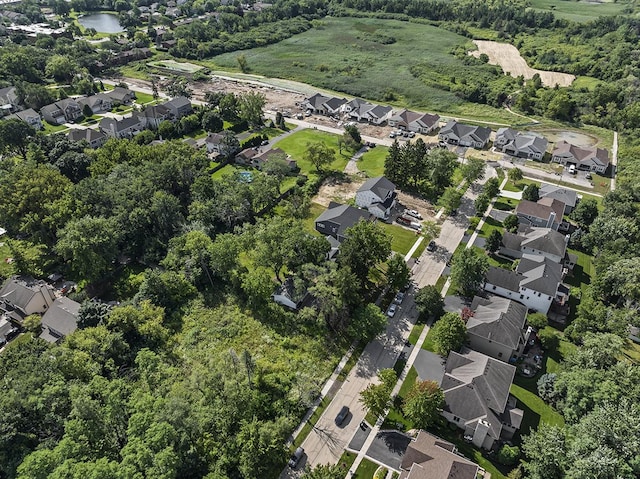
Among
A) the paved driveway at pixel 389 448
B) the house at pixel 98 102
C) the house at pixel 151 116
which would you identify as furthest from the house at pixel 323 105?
the paved driveway at pixel 389 448

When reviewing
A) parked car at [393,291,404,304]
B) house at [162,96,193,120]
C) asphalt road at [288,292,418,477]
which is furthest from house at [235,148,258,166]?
asphalt road at [288,292,418,477]

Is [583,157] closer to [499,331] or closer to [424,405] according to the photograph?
[499,331]

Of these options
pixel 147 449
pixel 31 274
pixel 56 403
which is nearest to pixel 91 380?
pixel 56 403

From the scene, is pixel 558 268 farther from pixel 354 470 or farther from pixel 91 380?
pixel 91 380

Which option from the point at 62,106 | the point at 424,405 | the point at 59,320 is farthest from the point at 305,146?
the point at 424,405

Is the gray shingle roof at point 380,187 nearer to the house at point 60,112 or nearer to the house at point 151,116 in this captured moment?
the house at point 151,116

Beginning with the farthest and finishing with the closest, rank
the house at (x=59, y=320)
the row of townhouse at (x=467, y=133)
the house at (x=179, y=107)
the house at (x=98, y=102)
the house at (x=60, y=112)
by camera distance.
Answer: the house at (x=98, y=102)
the house at (x=179, y=107)
the house at (x=60, y=112)
the row of townhouse at (x=467, y=133)
the house at (x=59, y=320)

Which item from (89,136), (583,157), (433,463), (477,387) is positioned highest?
(583,157)
